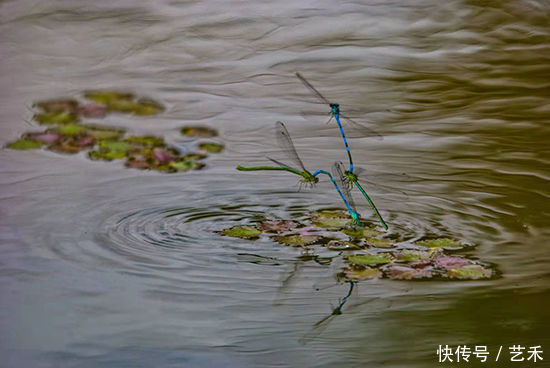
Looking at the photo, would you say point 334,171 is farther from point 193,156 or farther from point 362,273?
point 362,273

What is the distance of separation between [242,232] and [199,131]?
1.09 meters

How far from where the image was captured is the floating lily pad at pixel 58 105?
3.50 m

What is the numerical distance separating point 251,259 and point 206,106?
150 cm

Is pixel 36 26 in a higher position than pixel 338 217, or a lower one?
higher

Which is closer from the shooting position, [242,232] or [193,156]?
[242,232]

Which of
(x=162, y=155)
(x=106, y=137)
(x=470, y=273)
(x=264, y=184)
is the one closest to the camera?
(x=470, y=273)

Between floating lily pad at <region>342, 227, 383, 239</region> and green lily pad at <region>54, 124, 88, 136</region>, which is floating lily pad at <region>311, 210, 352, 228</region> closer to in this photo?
floating lily pad at <region>342, 227, 383, 239</region>

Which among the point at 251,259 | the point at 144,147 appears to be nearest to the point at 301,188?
the point at 251,259

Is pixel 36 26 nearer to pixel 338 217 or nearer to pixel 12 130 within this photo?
pixel 12 130

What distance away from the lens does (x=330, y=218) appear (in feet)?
7.77

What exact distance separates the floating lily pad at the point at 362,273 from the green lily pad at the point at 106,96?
6.11ft

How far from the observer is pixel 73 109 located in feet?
11.5

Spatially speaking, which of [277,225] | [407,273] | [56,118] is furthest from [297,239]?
[56,118]

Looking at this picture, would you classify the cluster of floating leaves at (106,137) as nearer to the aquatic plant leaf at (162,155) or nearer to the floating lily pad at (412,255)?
the aquatic plant leaf at (162,155)
